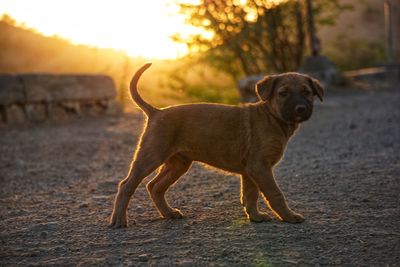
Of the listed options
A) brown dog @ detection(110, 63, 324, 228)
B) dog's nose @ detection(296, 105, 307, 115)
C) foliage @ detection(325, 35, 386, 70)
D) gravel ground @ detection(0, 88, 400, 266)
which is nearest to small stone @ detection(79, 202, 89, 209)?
gravel ground @ detection(0, 88, 400, 266)

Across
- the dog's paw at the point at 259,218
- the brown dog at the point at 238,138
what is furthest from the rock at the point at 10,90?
the dog's paw at the point at 259,218

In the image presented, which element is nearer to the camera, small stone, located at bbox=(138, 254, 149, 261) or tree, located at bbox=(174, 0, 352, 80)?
small stone, located at bbox=(138, 254, 149, 261)

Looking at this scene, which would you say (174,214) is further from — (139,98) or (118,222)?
(139,98)

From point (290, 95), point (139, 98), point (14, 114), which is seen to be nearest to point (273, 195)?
point (290, 95)

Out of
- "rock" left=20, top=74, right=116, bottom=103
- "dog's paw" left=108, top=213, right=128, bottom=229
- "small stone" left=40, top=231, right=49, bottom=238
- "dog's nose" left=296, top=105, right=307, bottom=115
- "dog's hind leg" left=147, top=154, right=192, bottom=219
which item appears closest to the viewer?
"small stone" left=40, top=231, right=49, bottom=238

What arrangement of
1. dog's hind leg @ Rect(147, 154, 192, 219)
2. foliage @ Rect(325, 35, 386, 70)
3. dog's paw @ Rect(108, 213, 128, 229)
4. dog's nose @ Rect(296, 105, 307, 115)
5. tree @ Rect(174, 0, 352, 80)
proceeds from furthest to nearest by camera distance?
foliage @ Rect(325, 35, 386, 70) → tree @ Rect(174, 0, 352, 80) → dog's hind leg @ Rect(147, 154, 192, 219) → dog's paw @ Rect(108, 213, 128, 229) → dog's nose @ Rect(296, 105, 307, 115)

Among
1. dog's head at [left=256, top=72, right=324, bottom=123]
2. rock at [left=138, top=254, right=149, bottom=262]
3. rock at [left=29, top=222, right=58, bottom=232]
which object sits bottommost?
rock at [left=29, top=222, right=58, bottom=232]

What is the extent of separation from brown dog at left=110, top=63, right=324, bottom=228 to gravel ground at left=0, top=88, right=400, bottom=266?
28 cm

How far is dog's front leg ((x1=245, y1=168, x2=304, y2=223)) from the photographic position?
5.13 m

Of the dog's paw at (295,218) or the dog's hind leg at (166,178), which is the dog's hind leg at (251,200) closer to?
the dog's paw at (295,218)

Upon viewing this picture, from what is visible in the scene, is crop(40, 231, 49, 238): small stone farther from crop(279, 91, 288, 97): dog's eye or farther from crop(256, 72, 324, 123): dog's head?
crop(279, 91, 288, 97): dog's eye

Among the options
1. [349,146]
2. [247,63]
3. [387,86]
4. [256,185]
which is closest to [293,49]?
[247,63]

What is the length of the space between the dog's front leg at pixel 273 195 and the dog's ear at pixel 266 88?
27.1 inches

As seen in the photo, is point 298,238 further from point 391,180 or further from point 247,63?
point 247,63
